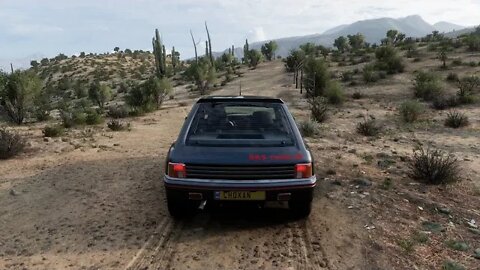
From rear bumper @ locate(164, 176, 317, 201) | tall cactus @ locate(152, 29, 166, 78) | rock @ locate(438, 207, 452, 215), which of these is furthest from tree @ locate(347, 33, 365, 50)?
rear bumper @ locate(164, 176, 317, 201)

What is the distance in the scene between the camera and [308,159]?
4699mm

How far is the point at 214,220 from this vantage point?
5.43 meters

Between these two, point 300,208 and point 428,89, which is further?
point 428,89

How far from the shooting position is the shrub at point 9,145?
9.41m

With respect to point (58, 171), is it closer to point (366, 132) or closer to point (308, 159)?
point (308, 159)

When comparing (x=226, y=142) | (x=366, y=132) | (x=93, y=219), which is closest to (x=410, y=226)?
(x=226, y=142)

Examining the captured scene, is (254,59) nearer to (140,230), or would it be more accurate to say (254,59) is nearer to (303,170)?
(140,230)

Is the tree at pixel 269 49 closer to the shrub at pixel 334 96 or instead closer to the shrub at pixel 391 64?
the shrub at pixel 391 64

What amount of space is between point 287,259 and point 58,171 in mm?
5794

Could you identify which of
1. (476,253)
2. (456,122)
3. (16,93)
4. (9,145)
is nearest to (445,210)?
(476,253)

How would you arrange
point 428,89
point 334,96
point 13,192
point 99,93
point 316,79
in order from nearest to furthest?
point 13,192
point 428,89
point 334,96
point 316,79
point 99,93

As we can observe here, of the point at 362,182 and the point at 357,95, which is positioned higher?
the point at 362,182

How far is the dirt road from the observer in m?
4.34

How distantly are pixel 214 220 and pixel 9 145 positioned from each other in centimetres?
667
